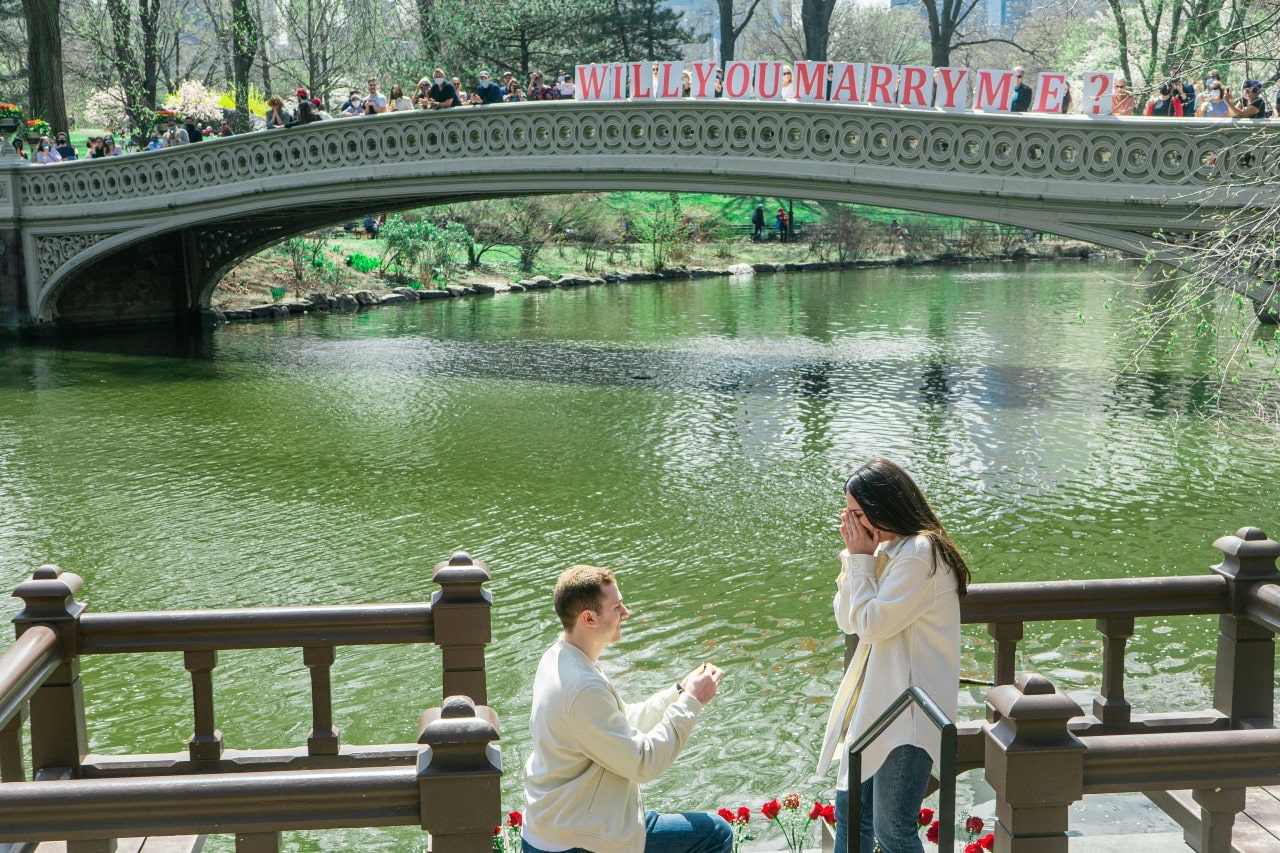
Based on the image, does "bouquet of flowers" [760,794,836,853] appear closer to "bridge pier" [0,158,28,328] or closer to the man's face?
the man's face

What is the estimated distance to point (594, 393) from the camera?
16.3 meters

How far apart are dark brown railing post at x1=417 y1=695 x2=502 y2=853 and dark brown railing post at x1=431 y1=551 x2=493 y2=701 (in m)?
1.59

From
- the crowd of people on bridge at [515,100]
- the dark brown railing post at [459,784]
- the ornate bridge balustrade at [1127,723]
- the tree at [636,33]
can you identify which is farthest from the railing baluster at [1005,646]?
the tree at [636,33]

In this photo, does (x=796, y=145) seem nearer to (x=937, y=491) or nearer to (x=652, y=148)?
(x=652, y=148)

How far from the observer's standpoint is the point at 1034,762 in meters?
2.73

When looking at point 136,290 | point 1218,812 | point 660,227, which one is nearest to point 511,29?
point 660,227

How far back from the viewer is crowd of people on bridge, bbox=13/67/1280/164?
1444 centimetres

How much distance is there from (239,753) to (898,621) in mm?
2540

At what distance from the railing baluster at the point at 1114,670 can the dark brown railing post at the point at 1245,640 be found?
0.31 m

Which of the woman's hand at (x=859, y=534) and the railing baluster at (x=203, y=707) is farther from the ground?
the woman's hand at (x=859, y=534)

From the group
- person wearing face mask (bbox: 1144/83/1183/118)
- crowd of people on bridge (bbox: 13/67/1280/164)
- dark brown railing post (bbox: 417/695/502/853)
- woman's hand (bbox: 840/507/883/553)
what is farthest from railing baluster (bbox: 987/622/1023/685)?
person wearing face mask (bbox: 1144/83/1183/118)

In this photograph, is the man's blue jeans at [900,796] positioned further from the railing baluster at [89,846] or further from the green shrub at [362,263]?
the green shrub at [362,263]

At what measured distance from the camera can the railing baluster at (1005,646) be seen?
4324 mm

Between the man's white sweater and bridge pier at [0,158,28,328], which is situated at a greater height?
bridge pier at [0,158,28,328]
